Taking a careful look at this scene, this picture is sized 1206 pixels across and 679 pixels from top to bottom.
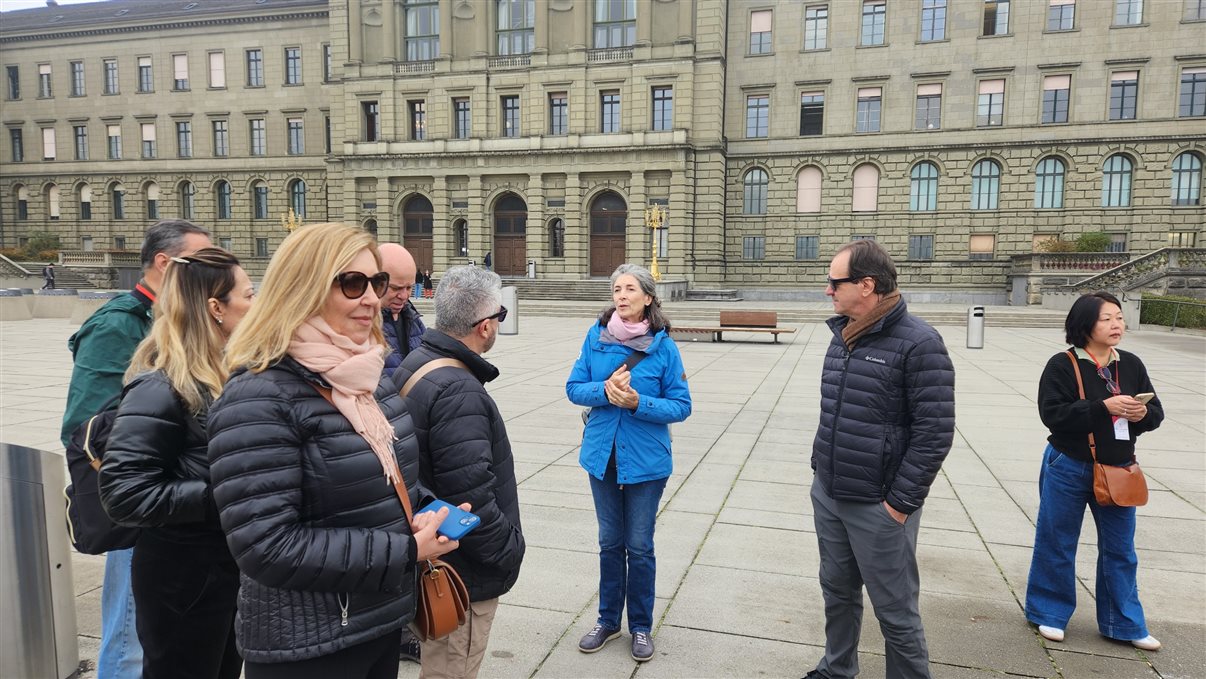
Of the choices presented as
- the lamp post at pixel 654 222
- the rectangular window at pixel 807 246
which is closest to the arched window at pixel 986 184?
the rectangular window at pixel 807 246

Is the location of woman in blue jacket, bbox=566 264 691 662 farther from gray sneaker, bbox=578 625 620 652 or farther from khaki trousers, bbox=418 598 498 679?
khaki trousers, bbox=418 598 498 679

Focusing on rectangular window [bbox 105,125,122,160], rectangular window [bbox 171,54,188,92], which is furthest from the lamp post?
rectangular window [bbox 105,125,122,160]

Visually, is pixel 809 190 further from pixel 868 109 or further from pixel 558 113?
pixel 558 113

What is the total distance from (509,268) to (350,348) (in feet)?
134

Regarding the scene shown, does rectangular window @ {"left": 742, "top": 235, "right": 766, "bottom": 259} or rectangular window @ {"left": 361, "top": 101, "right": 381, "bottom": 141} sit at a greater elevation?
rectangular window @ {"left": 361, "top": 101, "right": 381, "bottom": 141}

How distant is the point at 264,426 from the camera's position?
6.17ft

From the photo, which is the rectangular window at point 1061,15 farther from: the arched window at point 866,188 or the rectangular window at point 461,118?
the rectangular window at point 461,118

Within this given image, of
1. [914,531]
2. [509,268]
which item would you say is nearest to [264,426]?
[914,531]

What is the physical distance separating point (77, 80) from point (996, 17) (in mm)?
58756

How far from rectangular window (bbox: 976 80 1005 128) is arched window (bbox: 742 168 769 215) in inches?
430

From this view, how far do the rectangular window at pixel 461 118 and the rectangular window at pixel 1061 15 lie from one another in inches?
1191

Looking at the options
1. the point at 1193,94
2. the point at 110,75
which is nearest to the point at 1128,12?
the point at 1193,94

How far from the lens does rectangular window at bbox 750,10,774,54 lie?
128 feet

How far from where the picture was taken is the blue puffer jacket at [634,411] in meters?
3.85
